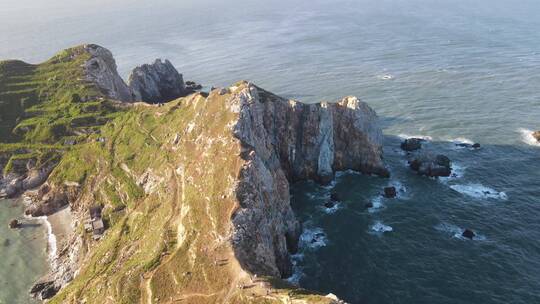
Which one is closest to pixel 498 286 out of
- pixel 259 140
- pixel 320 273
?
pixel 320 273

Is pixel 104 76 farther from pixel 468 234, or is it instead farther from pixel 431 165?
pixel 468 234

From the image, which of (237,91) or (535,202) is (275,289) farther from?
(535,202)

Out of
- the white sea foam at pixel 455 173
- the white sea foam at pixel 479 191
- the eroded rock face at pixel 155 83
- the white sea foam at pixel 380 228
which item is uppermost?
the eroded rock face at pixel 155 83

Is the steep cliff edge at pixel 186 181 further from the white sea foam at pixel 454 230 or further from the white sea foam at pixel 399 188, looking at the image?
the white sea foam at pixel 454 230

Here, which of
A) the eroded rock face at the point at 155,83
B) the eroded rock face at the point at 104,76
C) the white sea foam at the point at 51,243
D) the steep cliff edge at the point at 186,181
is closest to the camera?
the steep cliff edge at the point at 186,181

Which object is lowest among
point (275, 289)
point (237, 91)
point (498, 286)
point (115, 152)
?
point (498, 286)

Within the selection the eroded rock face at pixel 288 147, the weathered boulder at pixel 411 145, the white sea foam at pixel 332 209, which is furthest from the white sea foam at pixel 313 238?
the weathered boulder at pixel 411 145

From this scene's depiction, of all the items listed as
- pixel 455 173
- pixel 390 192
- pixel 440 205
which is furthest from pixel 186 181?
pixel 455 173
